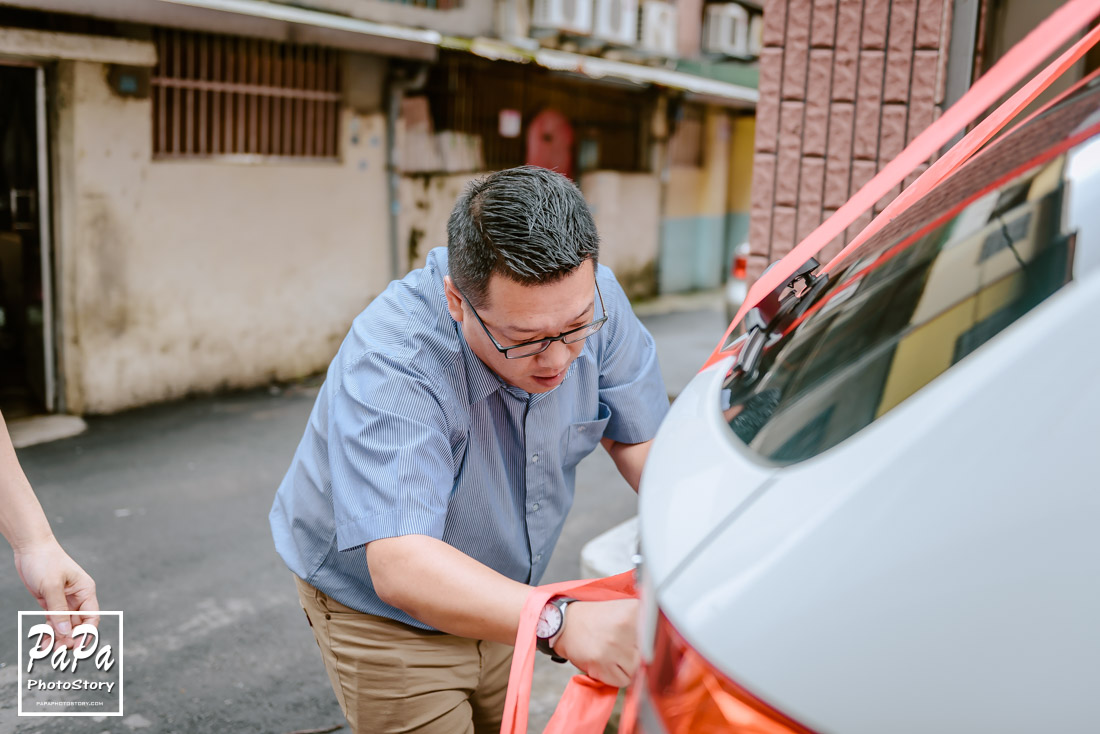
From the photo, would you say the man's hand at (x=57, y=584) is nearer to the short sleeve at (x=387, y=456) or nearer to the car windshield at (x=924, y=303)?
the short sleeve at (x=387, y=456)

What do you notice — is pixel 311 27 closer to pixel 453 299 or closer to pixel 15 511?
pixel 15 511

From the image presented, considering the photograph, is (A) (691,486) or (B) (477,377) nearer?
(A) (691,486)

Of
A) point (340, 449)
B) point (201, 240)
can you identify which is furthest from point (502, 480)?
point (201, 240)

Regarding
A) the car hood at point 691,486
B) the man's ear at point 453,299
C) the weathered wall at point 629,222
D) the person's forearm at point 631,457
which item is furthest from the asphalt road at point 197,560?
the weathered wall at point 629,222

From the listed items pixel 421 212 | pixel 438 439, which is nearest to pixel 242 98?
pixel 421 212

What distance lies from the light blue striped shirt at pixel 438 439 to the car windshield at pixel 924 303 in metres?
0.51

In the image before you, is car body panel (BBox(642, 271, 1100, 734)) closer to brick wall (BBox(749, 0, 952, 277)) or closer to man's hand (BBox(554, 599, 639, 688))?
man's hand (BBox(554, 599, 639, 688))

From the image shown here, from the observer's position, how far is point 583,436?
81.1 inches

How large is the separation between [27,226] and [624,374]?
600 centimetres

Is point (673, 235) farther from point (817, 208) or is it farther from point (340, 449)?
point (340, 449)

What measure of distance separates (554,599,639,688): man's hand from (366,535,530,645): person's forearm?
0.28 feet

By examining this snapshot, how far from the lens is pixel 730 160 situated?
49.6 ft

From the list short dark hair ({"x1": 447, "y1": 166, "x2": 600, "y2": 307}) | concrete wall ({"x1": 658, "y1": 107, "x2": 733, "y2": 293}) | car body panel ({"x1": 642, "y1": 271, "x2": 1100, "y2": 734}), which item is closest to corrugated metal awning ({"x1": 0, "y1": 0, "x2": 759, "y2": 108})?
concrete wall ({"x1": 658, "y1": 107, "x2": 733, "y2": 293})

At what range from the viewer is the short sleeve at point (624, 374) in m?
2.08
